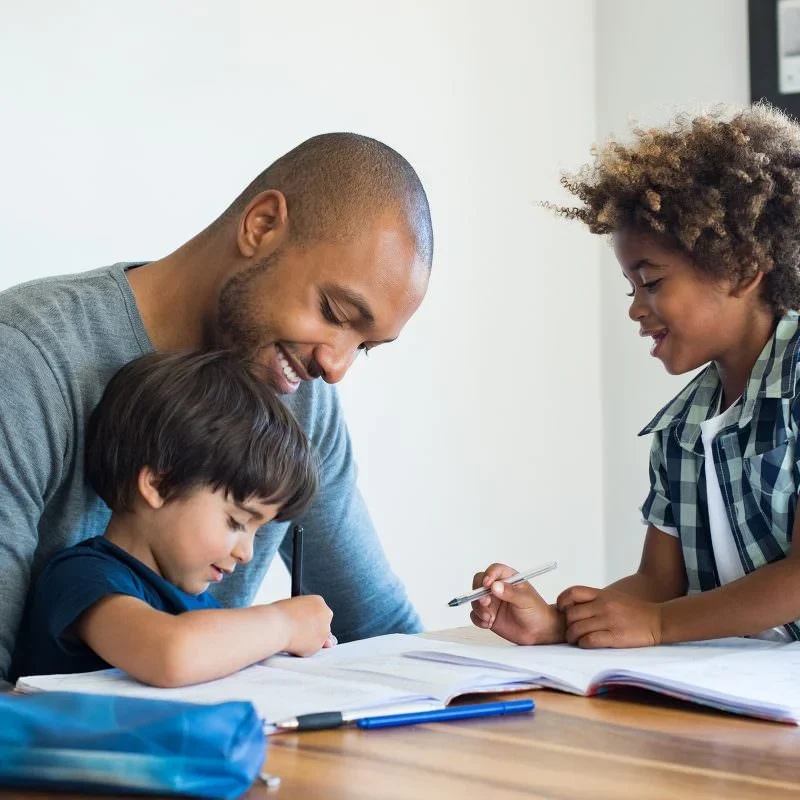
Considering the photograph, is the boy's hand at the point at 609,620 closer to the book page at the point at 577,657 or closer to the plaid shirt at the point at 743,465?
the book page at the point at 577,657

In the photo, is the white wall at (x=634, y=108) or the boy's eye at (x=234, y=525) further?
the white wall at (x=634, y=108)

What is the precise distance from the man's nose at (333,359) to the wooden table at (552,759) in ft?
1.68

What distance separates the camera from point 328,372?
1.28m

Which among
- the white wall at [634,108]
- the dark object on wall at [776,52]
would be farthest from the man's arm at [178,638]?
the dark object on wall at [776,52]

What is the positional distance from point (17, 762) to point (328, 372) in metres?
0.71

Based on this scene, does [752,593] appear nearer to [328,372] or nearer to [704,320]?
[704,320]

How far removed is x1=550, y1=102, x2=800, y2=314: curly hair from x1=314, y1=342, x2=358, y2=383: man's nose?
0.46 metres

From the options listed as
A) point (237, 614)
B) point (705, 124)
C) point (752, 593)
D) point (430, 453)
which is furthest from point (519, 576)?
point (430, 453)

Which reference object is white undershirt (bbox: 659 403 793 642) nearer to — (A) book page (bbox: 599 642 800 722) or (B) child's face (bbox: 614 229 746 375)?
(B) child's face (bbox: 614 229 746 375)

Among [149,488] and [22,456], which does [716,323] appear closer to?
[149,488]

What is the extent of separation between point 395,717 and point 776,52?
7.66 ft

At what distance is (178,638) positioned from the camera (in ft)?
3.03

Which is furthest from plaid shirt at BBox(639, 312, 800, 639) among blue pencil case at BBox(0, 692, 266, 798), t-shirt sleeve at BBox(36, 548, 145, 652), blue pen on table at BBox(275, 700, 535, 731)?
blue pencil case at BBox(0, 692, 266, 798)

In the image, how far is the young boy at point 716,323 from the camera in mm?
1363
